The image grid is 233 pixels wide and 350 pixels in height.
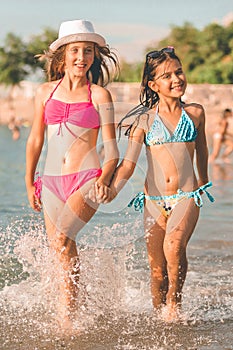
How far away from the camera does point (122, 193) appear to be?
5.75m

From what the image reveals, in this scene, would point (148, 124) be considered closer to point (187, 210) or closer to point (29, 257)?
point (187, 210)

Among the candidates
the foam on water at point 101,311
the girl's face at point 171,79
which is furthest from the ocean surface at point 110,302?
the girl's face at point 171,79

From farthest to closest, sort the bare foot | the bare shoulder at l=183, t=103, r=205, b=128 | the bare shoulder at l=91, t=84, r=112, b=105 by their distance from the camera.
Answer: the bare foot → the bare shoulder at l=183, t=103, r=205, b=128 → the bare shoulder at l=91, t=84, r=112, b=105

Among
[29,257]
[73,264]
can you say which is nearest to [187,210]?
[73,264]

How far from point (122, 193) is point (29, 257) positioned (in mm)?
933

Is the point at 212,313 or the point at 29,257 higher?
the point at 29,257

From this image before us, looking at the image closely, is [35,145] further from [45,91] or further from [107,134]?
[107,134]

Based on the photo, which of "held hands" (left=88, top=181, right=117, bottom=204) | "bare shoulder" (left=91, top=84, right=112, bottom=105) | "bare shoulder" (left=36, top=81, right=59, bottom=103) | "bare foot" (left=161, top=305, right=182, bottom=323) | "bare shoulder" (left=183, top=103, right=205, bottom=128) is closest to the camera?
"held hands" (left=88, top=181, right=117, bottom=204)

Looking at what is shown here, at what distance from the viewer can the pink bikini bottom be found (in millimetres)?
5398

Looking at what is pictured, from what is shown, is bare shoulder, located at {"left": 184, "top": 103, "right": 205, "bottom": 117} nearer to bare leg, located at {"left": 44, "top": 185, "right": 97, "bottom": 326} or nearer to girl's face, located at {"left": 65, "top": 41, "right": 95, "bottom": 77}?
girl's face, located at {"left": 65, "top": 41, "right": 95, "bottom": 77}

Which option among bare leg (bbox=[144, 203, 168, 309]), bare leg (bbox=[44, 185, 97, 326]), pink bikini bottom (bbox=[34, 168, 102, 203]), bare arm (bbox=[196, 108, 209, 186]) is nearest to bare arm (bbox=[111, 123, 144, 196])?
pink bikini bottom (bbox=[34, 168, 102, 203])

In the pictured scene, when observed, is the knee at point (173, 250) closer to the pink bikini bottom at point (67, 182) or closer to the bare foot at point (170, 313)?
the bare foot at point (170, 313)

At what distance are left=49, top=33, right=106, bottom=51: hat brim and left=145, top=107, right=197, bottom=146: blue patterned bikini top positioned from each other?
67cm

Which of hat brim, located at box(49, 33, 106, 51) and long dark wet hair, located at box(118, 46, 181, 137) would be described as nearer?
hat brim, located at box(49, 33, 106, 51)
